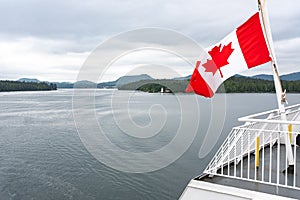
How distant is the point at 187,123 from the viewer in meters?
19.5

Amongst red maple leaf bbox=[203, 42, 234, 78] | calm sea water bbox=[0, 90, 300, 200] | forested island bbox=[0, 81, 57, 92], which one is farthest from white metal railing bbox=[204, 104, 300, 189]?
forested island bbox=[0, 81, 57, 92]

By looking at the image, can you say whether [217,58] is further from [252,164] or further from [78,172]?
[78,172]

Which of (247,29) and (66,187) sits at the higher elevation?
(247,29)

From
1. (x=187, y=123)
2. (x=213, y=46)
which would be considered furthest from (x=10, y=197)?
(x=187, y=123)

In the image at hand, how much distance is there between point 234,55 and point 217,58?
24 cm

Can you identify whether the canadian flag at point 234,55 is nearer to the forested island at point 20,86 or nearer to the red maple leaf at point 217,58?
the red maple leaf at point 217,58

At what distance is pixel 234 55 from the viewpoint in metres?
3.89

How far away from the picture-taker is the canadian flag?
152 inches

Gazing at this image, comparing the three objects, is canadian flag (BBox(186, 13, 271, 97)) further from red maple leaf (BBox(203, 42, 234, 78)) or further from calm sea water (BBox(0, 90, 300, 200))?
calm sea water (BBox(0, 90, 300, 200))

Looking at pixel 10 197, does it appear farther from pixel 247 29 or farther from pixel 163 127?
pixel 163 127

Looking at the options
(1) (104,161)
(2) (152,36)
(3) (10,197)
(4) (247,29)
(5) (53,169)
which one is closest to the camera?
(4) (247,29)

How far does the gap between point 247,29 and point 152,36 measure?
2.94 m

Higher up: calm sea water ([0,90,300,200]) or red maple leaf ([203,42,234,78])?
red maple leaf ([203,42,234,78])

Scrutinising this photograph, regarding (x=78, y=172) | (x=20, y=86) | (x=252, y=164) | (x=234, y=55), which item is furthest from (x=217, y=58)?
(x=20, y=86)
